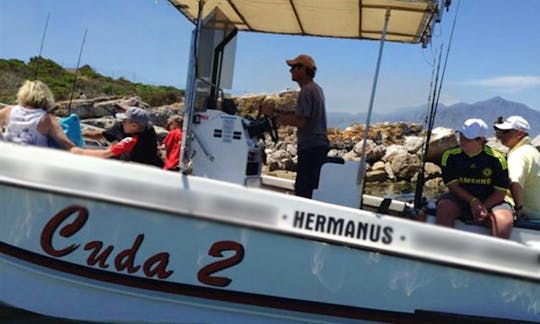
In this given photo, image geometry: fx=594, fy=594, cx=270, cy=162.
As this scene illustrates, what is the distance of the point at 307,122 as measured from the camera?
177 inches

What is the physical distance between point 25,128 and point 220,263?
5.01 ft

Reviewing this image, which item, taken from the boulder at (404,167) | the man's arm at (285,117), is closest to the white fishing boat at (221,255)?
the man's arm at (285,117)

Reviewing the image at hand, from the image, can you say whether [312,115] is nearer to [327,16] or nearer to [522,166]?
[327,16]

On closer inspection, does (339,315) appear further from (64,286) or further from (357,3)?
(357,3)

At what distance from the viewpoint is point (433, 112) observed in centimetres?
473

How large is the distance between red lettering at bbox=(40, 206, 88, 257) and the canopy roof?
7.07ft

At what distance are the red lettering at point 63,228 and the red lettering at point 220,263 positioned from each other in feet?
2.48

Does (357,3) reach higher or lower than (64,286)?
higher

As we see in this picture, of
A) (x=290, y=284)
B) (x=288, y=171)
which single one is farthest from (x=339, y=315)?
(x=288, y=171)

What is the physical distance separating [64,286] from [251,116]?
6.51 feet

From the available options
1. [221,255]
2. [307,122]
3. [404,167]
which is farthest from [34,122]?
[404,167]

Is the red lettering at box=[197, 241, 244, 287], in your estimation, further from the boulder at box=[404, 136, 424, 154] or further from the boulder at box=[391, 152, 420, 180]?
the boulder at box=[404, 136, 424, 154]

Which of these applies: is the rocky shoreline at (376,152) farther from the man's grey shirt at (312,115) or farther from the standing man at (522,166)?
the standing man at (522,166)

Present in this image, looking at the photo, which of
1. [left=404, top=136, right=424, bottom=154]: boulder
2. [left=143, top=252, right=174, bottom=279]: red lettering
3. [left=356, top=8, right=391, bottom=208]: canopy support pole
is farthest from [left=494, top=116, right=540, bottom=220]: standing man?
[left=404, top=136, right=424, bottom=154]: boulder
